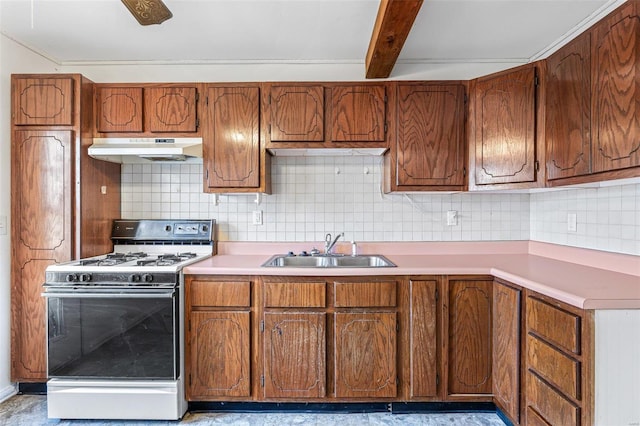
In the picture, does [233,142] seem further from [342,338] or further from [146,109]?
[342,338]

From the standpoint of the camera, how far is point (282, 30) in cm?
223

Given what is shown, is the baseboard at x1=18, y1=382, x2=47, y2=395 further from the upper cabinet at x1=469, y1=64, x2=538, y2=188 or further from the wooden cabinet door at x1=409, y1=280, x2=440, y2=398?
the upper cabinet at x1=469, y1=64, x2=538, y2=188

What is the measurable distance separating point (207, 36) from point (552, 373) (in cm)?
278

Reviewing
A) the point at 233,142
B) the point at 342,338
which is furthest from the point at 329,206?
the point at 342,338

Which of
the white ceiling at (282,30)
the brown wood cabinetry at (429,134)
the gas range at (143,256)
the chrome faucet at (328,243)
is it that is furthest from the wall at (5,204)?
the brown wood cabinetry at (429,134)

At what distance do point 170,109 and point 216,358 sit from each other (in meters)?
1.71

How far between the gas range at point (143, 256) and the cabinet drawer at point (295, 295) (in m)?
0.57

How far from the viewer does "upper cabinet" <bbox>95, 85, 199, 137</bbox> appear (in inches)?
93.4

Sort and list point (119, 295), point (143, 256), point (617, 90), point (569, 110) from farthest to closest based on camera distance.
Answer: point (143, 256)
point (119, 295)
point (569, 110)
point (617, 90)

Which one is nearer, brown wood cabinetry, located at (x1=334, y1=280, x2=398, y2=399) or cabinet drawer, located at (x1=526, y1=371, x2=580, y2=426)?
cabinet drawer, located at (x1=526, y1=371, x2=580, y2=426)

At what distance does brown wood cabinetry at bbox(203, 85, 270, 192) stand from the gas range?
46 centimetres

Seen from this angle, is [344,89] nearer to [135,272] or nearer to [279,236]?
[279,236]

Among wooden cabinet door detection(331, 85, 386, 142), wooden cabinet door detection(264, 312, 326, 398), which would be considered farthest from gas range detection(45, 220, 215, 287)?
wooden cabinet door detection(331, 85, 386, 142)

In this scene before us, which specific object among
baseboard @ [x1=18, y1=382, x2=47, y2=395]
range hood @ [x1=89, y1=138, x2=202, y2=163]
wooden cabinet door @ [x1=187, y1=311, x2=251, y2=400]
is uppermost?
range hood @ [x1=89, y1=138, x2=202, y2=163]
